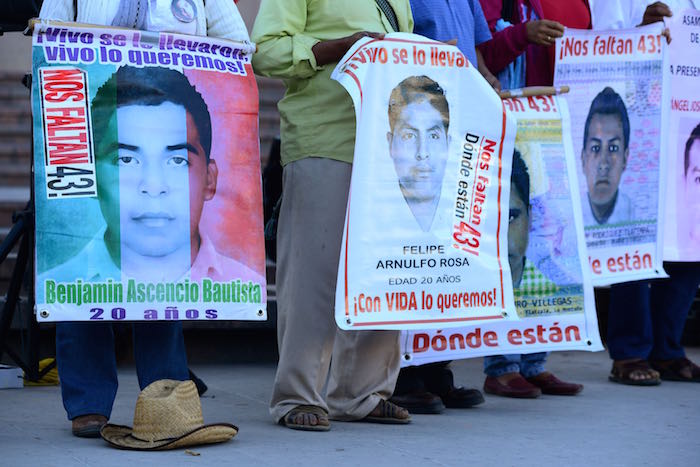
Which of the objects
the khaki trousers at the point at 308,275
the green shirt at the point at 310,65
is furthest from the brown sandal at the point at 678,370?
the green shirt at the point at 310,65

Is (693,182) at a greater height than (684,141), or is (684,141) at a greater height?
(684,141)

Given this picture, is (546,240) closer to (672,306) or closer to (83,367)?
(672,306)

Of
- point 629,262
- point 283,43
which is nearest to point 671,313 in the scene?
point 629,262

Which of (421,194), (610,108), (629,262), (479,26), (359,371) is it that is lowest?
(359,371)

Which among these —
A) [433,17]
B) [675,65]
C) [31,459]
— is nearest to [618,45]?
[675,65]

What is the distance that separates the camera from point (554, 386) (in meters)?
5.77

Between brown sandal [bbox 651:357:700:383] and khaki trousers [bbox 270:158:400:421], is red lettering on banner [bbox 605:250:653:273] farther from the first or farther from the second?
khaki trousers [bbox 270:158:400:421]

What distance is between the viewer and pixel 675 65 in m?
6.12

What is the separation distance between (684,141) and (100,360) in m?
3.28

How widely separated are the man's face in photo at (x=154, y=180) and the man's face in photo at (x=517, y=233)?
5.25 ft

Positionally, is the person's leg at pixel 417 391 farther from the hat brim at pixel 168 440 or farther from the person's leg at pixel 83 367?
the person's leg at pixel 83 367

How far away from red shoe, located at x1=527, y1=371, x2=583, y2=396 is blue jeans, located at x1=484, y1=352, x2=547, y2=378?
0.14 ft

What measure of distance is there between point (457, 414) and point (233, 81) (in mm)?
1744

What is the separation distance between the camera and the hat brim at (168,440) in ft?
13.0
